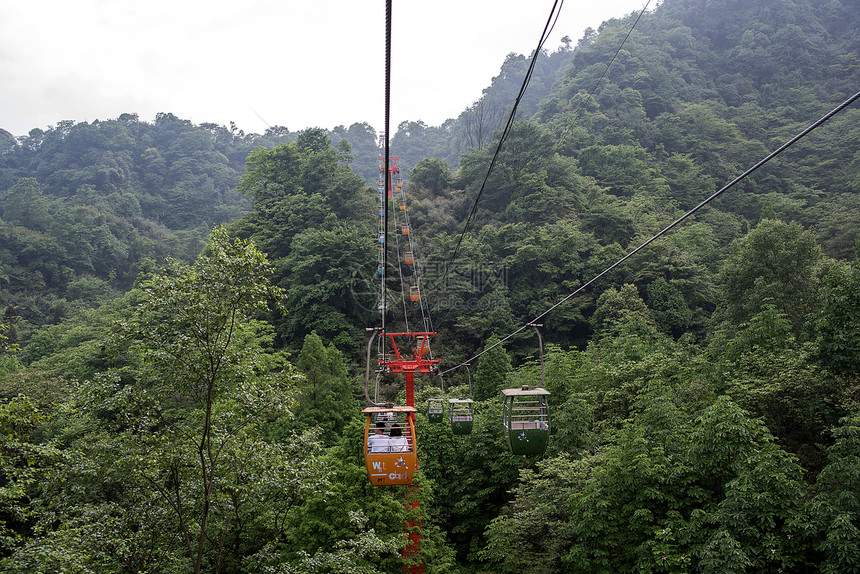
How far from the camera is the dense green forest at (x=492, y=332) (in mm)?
8055

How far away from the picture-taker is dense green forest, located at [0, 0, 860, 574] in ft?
26.4

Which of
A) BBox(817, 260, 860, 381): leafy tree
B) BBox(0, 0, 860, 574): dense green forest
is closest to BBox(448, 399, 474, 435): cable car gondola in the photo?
BBox(0, 0, 860, 574): dense green forest

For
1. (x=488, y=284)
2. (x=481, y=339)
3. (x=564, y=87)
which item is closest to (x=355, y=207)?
(x=488, y=284)

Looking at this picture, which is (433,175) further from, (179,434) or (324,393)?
(179,434)

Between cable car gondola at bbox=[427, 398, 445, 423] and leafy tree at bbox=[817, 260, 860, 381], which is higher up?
leafy tree at bbox=[817, 260, 860, 381]

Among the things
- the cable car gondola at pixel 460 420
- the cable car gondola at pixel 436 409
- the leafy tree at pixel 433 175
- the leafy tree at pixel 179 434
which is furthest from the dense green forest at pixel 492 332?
the cable car gondola at pixel 436 409

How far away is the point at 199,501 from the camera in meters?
8.73

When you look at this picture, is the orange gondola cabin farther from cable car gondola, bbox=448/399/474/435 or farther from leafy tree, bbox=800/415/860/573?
leafy tree, bbox=800/415/860/573

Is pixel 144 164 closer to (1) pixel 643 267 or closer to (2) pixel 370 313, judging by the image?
(2) pixel 370 313

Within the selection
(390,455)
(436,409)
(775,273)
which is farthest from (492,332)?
(390,455)

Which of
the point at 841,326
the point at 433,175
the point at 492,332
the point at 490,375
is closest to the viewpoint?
the point at 841,326

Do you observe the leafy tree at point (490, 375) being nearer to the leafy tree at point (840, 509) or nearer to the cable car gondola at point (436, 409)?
the cable car gondola at point (436, 409)

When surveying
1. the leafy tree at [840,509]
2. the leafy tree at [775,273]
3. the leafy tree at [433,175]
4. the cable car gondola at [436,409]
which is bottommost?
the leafy tree at [840,509]

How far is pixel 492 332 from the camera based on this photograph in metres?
27.0
